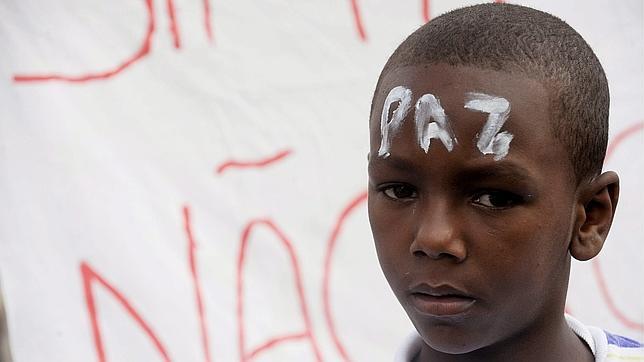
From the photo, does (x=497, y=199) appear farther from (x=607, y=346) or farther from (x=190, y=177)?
(x=190, y=177)

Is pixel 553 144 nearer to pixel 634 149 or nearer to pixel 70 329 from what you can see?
pixel 70 329

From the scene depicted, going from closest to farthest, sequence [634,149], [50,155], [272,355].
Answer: [50,155] → [272,355] → [634,149]

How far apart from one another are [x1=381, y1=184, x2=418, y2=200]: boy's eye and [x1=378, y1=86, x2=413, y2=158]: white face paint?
3 cm

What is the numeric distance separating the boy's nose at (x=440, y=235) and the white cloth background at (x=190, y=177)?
87 centimetres

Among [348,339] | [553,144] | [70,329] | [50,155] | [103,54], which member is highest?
[553,144]

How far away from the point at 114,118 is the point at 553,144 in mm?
959

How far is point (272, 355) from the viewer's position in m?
1.73

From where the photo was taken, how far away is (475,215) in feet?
2.92

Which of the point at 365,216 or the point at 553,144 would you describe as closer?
the point at 553,144

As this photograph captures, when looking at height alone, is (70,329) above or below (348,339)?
above

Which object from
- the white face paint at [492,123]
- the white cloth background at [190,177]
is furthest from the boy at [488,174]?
the white cloth background at [190,177]

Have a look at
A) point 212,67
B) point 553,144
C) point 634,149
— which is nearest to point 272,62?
point 212,67

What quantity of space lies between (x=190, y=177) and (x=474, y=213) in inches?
35.6

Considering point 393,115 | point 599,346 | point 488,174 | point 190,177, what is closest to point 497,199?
point 488,174
